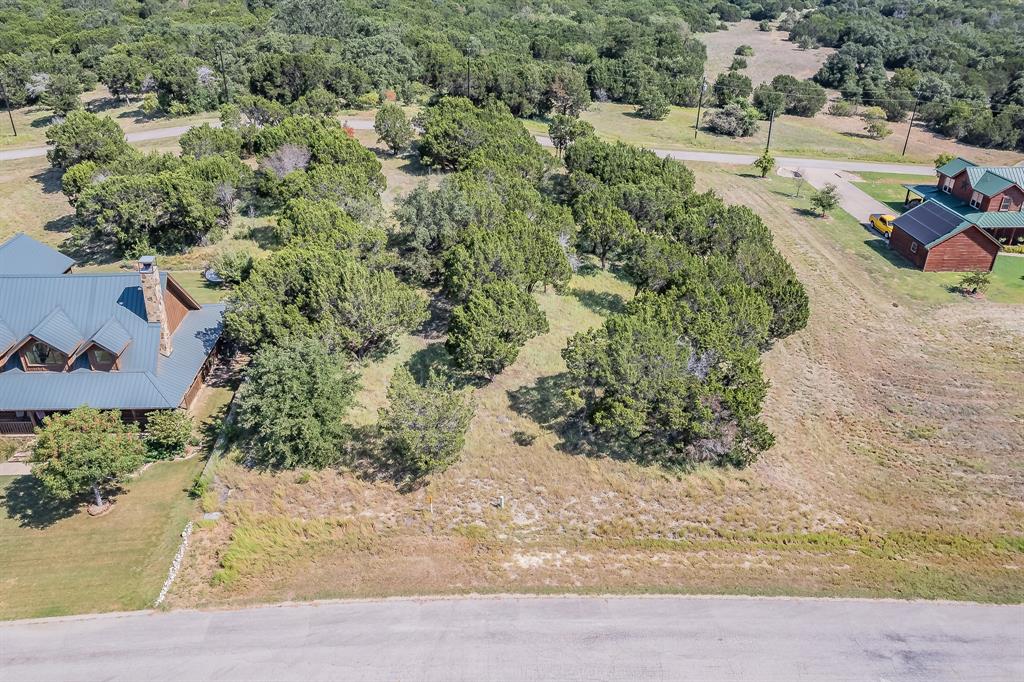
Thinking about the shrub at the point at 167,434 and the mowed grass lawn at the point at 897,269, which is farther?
the mowed grass lawn at the point at 897,269

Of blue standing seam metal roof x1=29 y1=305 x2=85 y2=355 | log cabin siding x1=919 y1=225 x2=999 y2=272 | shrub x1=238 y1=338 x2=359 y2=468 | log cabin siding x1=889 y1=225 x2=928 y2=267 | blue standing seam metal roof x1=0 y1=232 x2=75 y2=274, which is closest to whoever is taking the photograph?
shrub x1=238 y1=338 x2=359 y2=468

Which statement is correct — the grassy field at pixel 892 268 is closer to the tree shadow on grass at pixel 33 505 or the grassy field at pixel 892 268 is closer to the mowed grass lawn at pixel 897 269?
the mowed grass lawn at pixel 897 269

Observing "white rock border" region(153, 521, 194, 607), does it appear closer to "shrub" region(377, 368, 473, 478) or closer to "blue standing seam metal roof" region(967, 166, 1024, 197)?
"shrub" region(377, 368, 473, 478)

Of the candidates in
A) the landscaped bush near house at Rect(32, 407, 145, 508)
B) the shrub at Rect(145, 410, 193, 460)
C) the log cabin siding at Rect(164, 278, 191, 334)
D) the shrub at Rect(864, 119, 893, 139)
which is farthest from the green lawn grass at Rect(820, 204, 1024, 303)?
the landscaped bush near house at Rect(32, 407, 145, 508)

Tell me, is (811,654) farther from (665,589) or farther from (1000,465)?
(1000,465)

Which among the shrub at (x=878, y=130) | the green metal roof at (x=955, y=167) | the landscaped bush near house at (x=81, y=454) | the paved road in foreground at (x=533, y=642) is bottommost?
the paved road in foreground at (x=533, y=642)

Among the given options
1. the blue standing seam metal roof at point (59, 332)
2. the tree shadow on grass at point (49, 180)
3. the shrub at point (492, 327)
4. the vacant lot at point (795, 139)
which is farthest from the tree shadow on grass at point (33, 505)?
the vacant lot at point (795, 139)

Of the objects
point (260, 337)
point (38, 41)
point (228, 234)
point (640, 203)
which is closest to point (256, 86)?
point (228, 234)

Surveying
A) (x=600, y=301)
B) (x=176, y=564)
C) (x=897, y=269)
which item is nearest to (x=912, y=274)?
(x=897, y=269)
